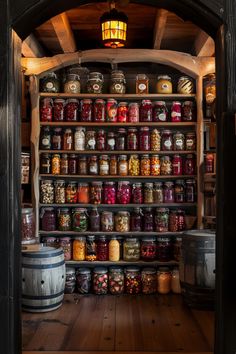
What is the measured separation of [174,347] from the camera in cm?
325

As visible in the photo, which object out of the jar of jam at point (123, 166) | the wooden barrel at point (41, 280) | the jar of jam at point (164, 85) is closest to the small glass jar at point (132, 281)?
the wooden barrel at point (41, 280)

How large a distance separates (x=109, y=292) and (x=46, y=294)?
0.96m

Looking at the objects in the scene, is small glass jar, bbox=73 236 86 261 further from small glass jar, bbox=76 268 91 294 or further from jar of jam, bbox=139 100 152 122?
jar of jam, bbox=139 100 152 122

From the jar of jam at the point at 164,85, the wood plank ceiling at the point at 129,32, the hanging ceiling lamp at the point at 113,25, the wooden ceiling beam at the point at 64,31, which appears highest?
the wood plank ceiling at the point at 129,32

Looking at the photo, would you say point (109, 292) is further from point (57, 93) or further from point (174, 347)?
point (57, 93)

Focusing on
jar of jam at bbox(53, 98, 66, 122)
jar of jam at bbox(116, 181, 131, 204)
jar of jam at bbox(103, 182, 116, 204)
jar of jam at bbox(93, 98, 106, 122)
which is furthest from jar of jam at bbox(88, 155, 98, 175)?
jar of jam at bbox(53, 98, 66, 122)

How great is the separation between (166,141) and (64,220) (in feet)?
4.75

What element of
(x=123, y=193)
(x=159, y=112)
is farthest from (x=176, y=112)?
(x=123, y=193)

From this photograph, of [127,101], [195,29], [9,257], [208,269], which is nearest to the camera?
[9,257]

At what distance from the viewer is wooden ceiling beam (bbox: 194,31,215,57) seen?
4367mm

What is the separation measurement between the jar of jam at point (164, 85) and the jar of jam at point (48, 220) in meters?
1.84

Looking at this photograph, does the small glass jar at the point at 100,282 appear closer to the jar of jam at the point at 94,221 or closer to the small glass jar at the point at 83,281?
the small glass jar at the point at 83,281

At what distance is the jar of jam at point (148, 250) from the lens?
489 cm

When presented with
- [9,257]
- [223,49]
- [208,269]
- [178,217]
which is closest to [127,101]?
[178,217]
